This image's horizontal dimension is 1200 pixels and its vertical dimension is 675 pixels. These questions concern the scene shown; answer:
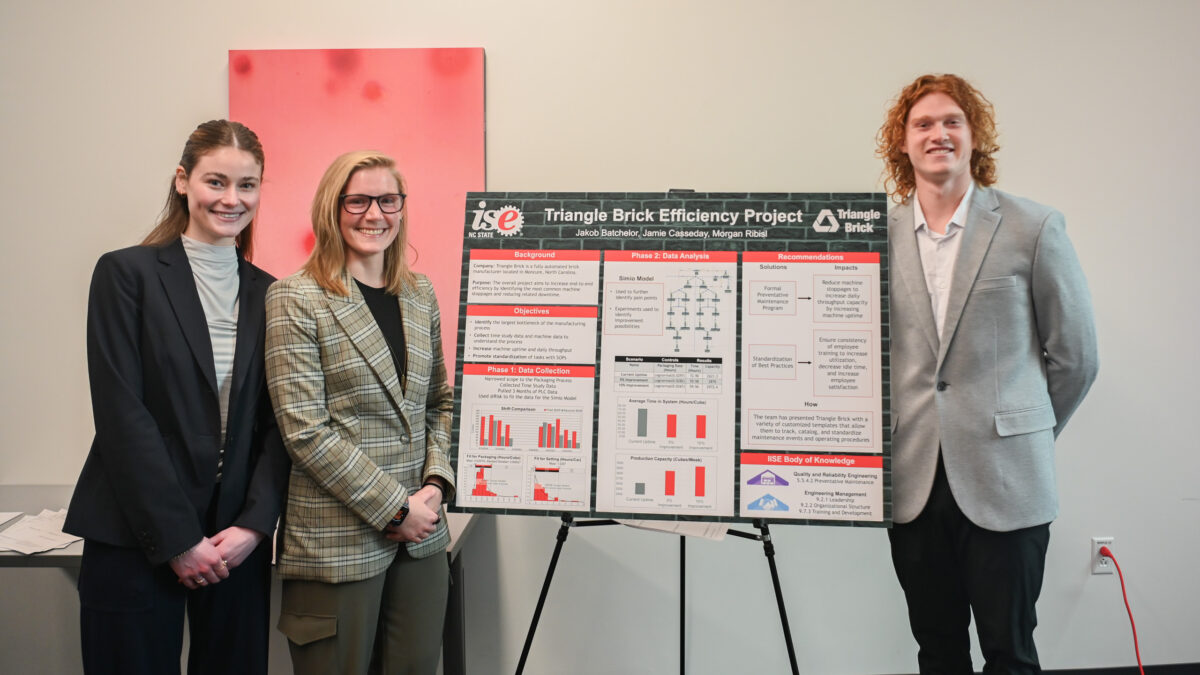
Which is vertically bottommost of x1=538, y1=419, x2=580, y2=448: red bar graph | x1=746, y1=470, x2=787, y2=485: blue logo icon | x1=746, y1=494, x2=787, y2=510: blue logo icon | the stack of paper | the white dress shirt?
the stack of paper

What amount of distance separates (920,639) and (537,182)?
70.4 inches

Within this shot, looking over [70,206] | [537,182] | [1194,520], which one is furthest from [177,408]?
[1194,520]

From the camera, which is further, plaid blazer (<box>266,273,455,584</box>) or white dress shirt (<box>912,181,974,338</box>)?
white dress shirt (<box>912,181,974,338</box>)

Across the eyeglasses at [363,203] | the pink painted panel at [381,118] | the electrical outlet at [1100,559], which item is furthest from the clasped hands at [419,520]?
the electrical outlet at [1100,559]

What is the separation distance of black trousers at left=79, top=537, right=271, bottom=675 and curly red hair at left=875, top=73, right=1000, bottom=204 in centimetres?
183

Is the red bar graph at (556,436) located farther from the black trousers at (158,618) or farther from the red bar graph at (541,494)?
the black trousers at (158,618)

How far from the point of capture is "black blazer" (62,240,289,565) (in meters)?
1.36

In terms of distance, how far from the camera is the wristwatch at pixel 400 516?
146cm

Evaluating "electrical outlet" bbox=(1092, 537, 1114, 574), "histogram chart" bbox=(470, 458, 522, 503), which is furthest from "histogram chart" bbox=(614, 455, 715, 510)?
"electrical outlet" bbox=(1092, 537, 1114, 574)

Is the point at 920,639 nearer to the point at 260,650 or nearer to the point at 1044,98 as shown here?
the point at 260,650

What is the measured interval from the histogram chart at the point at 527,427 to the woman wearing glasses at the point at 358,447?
132mm

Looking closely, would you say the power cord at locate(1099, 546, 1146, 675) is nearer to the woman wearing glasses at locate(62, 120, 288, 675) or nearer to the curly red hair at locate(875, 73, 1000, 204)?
the curly red hair at locate(875, 73, 1000, 204)

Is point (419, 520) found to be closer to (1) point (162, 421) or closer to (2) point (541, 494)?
(2) point (541, 494)

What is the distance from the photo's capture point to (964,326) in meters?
1.53
